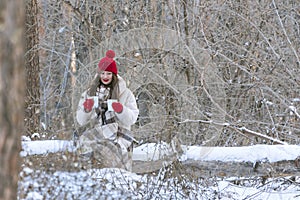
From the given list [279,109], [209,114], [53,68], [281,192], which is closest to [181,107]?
[209,114]

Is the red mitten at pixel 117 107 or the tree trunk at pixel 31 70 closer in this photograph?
the red mitten at pixel 117 107

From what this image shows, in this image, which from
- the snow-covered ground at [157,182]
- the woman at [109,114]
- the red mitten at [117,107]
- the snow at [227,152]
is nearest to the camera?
the snow-covered ground at [157,182]

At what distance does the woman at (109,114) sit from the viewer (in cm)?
578

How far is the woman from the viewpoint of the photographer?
5781 millimetres

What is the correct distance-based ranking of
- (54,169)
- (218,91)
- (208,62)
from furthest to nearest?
1. (218,91)
2. (208,62)
3. (54,169)

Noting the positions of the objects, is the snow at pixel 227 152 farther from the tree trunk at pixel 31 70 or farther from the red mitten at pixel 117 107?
the tree trunk at pixel 31 70

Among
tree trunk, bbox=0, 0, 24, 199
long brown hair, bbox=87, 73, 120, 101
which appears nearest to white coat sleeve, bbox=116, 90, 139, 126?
long brown hair, bbox=87, 73, 120, 101

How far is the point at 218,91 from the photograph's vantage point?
876cm

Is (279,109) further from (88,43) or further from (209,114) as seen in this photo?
(88,43)

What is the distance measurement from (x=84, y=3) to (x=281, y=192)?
20.8ft

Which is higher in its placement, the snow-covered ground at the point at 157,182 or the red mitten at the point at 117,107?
the red mitten at the point at 117,107

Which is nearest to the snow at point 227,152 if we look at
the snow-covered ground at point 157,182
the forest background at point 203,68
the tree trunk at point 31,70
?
the snow-covered ground at point 157,182

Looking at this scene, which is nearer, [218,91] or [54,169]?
[54,169]

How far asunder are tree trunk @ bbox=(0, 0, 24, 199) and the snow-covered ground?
140 centimetres
